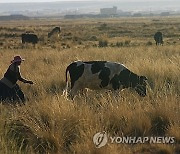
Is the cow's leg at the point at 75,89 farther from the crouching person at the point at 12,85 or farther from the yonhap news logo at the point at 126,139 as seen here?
the yonhap news logo at the point at 126,139

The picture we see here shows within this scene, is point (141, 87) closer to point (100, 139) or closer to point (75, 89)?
point (75, 89)

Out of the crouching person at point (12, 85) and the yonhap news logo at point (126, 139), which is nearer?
the yonhap news logo at point (126, 139)

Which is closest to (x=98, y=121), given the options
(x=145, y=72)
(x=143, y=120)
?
(x=143, y=120)

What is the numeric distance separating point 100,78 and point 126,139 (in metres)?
2.94

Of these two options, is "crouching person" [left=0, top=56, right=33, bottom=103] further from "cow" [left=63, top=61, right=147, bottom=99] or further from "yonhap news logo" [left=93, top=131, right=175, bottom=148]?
"yonhap news logo" [left=93, top=131, right=175, bottom=148]

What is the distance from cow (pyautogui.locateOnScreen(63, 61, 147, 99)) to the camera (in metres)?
8.41

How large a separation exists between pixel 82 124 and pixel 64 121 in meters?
0.30

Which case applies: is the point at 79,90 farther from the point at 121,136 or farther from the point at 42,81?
the point at 121,136

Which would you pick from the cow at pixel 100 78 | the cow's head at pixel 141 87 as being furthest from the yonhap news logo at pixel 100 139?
the cow at pixel 100 78

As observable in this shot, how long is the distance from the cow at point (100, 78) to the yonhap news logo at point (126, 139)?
2.73 metres

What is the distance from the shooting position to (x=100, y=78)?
8430mm

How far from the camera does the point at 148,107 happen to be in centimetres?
655

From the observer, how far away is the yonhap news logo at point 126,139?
525cm

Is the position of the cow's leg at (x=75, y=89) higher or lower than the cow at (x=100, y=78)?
lower
